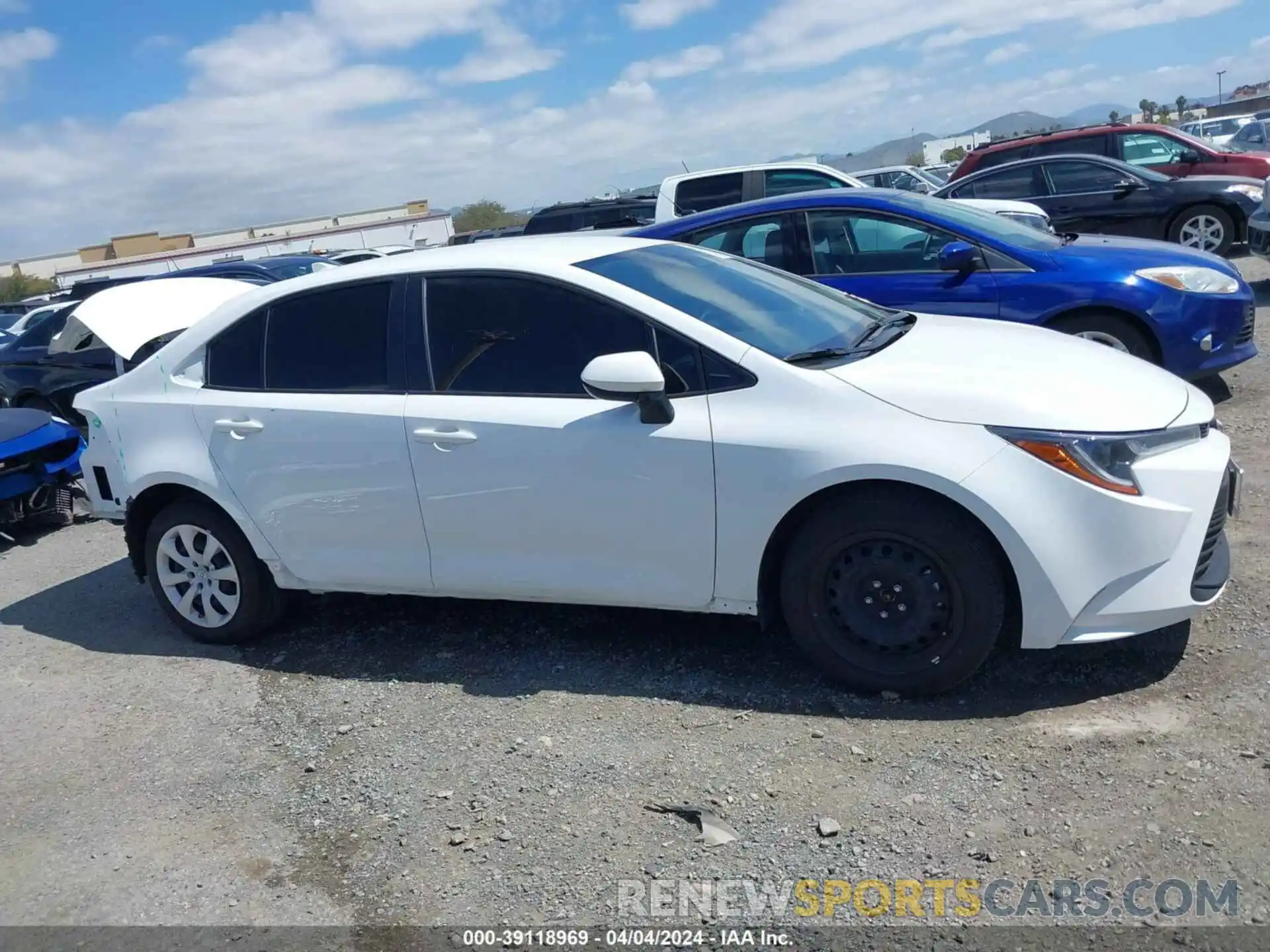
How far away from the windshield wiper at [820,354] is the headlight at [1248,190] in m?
10.3

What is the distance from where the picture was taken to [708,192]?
13000 millimetres

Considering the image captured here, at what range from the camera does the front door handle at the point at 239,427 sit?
470cm

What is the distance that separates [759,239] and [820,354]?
347 cm

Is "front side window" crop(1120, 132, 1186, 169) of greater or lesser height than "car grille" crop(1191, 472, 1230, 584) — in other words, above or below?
above

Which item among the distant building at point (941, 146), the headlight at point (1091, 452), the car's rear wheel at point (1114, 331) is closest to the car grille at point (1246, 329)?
the car's rear wheel at point (1114, 331)

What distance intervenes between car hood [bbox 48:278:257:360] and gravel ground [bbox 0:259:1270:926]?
6.15 ft

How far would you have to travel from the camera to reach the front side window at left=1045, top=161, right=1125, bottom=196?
12.4m

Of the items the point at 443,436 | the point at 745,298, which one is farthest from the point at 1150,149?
the point at 443,436

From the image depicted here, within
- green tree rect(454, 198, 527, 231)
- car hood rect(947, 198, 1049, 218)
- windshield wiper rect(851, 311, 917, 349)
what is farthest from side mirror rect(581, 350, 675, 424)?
green tree rect(454, 198, 527, 231)

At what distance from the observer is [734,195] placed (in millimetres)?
12914

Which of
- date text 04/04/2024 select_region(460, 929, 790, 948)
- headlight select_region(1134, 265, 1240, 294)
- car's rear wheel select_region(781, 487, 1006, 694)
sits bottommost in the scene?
date text 04/04/2024 select_region(460, 929, 790, 948)

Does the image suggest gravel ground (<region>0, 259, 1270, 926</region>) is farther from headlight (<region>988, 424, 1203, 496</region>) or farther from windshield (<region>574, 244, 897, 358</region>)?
windshield (<region>574, 244, 897, 358</region>)

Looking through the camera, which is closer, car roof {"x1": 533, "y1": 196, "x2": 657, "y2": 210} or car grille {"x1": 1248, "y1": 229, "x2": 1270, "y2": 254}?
car grille {"x1": 1248, "y1": 229, "x2": 1270, "y2": 254}

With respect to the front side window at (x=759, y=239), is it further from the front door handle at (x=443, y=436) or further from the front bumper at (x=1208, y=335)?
the front door handle at (x=443, y=436)
